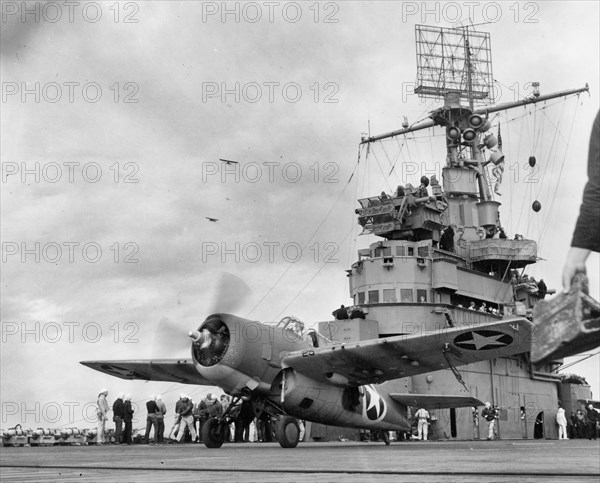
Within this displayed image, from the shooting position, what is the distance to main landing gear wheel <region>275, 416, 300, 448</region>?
1759 centimetres

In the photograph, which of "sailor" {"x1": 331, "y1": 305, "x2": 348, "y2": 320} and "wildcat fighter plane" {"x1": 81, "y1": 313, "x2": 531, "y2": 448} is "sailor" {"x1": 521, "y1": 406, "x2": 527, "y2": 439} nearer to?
"sailor" {"x1": 331, "y1": 305, "x2": 348, "y2": 320}

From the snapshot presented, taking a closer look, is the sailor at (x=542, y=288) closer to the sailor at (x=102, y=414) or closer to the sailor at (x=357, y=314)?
the sailor at (x=357, y=314)

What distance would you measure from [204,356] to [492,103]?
2761 cm

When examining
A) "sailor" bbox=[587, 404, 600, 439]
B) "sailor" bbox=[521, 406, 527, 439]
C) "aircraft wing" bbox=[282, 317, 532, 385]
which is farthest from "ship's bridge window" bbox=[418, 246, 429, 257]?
"aircraft wing" bbox=[282, 317, 532, 385]

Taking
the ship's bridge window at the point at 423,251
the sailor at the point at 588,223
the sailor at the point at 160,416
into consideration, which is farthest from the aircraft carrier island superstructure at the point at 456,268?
the sailor at the point at 588,223

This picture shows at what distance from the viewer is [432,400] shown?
23172 mm

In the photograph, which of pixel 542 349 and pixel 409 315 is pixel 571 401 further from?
pixel 542 349

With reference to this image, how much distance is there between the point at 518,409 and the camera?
36344 mm

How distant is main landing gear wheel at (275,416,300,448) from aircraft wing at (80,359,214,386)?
4.12 meters

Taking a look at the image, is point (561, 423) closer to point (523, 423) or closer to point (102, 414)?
point (523, 423)

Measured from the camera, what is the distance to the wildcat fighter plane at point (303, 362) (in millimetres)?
17578

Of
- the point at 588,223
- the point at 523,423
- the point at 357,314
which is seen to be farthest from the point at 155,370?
the point at 588,223

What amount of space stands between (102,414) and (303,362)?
10.3 metres

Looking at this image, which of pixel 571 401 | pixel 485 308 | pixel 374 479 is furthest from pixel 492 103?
pixel 374 479
